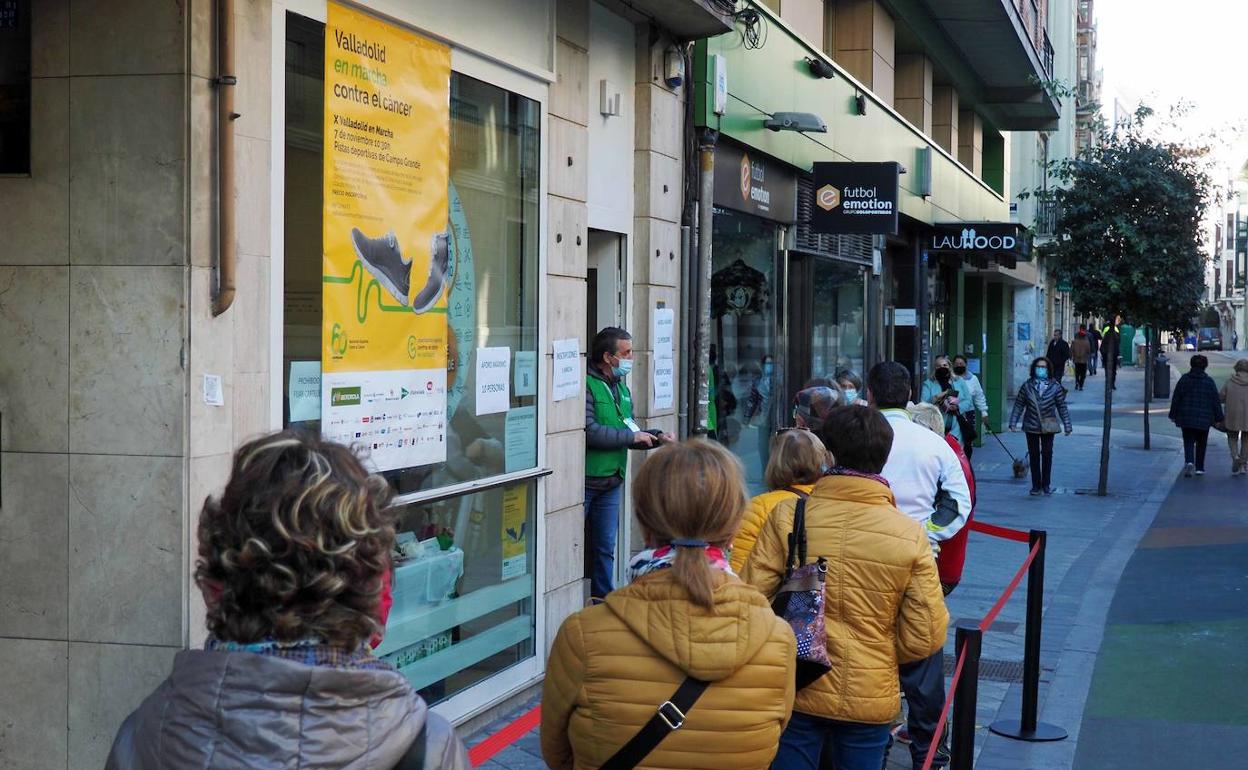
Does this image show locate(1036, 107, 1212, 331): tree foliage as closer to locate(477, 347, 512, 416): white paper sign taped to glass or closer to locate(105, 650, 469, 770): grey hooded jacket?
locate(477, 347, 512, 416): white paper sign taped to glass

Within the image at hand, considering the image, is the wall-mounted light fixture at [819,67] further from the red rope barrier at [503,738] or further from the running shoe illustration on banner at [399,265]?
the red rope barrier at [503,738]

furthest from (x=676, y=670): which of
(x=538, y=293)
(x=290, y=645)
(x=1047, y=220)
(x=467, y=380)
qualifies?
(x=1047, y=220)

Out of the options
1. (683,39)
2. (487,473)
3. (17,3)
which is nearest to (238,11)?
(17,3)

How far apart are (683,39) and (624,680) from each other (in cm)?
731

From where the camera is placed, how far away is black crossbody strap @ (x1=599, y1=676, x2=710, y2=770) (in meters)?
2.90

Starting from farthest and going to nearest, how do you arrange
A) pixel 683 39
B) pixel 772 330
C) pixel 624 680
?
A: 1. pixel 772 330
2. pixel 683 39
3. pixel 624 680

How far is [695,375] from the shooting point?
1007 cm

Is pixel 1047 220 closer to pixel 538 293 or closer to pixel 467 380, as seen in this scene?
pixel 538 293

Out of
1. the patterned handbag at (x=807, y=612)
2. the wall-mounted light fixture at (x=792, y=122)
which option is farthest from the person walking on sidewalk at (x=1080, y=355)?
the patterned handbag at (x=807, y=612)

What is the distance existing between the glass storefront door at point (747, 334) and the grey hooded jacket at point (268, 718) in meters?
9.44

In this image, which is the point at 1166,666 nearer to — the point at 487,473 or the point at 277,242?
the point at 487,473

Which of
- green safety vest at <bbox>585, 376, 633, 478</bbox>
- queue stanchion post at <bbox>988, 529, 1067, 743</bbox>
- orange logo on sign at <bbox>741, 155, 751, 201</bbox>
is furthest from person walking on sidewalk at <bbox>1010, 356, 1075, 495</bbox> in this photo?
queue stanchion post at <bbox>988, 529, 1067, 743</bbox>

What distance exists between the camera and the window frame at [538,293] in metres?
5.08

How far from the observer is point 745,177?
1155 cm
